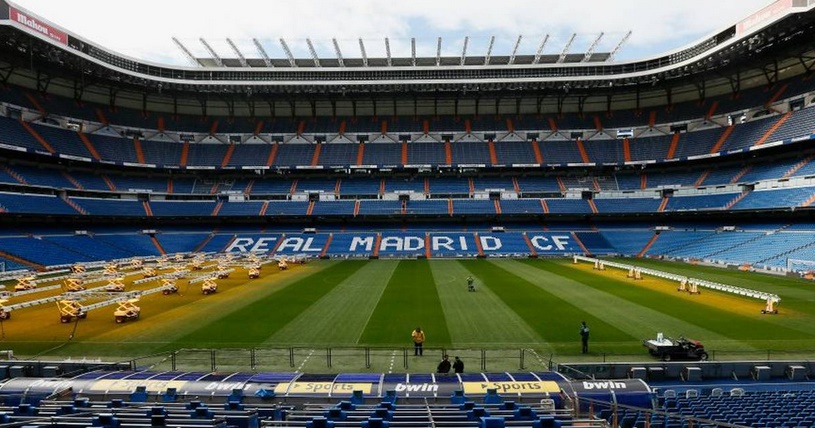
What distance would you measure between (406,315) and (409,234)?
40.9 meters

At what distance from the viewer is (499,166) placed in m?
73.2

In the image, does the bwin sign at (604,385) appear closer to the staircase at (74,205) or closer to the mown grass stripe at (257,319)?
the mown grass stripe at (257,319)

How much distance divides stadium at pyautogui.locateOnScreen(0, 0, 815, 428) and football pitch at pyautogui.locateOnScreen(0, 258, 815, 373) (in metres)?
0.22

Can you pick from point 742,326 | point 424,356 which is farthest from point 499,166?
point 424,356

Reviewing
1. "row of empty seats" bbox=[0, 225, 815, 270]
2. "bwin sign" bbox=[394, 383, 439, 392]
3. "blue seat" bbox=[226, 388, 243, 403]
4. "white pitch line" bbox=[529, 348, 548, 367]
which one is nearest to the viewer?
"blue seat" bbox=[226, 388, 243, 403]

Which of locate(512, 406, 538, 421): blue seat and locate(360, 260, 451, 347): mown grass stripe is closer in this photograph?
locate(512, 406, 538, 421): blue seat

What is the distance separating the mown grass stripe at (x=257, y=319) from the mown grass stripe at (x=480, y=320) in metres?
8.89

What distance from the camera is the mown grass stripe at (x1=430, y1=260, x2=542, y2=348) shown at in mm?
21219

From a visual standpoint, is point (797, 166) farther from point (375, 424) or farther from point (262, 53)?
point (262, 53)

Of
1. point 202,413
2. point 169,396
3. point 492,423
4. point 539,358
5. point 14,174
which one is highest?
point 14,174

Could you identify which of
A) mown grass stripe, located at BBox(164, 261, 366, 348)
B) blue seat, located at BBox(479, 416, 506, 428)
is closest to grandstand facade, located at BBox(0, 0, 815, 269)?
mown grass stripe, located at BBox(164, 261, 366, 348)

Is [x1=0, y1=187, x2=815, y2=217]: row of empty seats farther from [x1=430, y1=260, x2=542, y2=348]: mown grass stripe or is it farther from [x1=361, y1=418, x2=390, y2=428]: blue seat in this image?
[x1=361, y1=418, x2=390, y2=428]: blue seat

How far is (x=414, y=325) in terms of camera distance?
24.0 meters

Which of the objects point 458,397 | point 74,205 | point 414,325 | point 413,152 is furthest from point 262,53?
point 458,397
